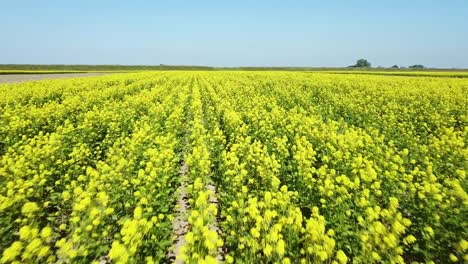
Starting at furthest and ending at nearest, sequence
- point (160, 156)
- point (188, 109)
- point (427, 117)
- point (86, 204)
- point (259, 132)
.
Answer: point (188, 109) → point (427, 117) → point (259, 132) → point (160, 156) → point (86, 204)

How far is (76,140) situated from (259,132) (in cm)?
494

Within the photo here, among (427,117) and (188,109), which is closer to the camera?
(427,117)

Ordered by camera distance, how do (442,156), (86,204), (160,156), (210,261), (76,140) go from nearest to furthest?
(210,261), (86,204), (160,156), (442,156), (76,140)

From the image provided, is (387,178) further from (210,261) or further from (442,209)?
(210,261)

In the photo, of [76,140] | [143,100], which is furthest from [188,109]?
[76,140]

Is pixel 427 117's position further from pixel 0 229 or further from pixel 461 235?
pixel 0 229

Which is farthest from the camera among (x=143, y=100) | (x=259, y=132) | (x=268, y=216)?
(x=143, y=100)

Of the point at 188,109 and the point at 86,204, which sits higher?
the point at 86,204

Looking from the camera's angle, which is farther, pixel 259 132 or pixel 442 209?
pixel 259 132

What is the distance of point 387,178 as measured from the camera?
4.78 m

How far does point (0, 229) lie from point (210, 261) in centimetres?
269

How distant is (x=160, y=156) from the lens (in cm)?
538

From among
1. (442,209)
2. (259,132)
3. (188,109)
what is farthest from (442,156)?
(188,109)

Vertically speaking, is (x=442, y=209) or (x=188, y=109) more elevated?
(x=442, y=209)
